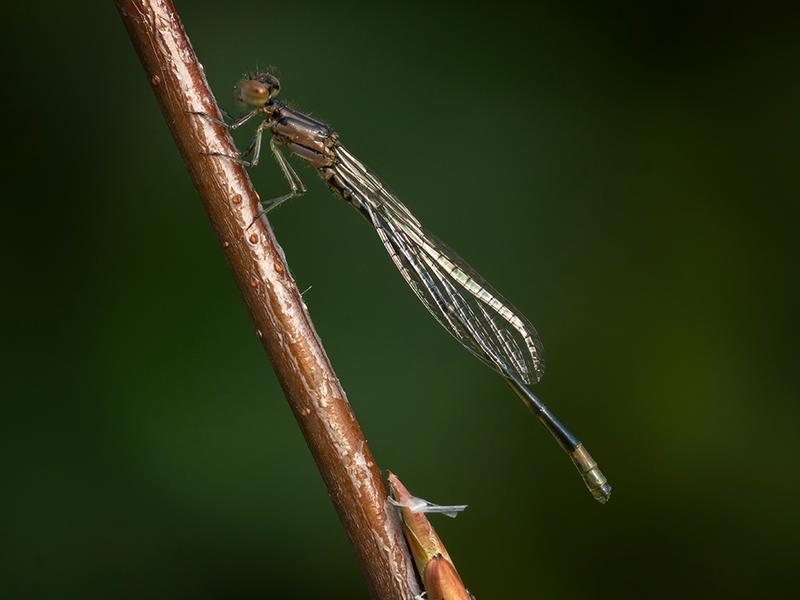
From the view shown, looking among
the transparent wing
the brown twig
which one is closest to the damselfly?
the transparent wing

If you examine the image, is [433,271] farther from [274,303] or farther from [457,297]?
[274,303]

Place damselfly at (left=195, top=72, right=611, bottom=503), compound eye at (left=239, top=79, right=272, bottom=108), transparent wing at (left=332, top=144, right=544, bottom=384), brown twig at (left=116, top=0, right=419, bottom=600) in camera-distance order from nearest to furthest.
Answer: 1. brown twig at (left=116, top=0, right=419, bottom=600)
2. compound eye at (left=239, top=79, right=272, bottom=108)
3. damselfly at (left=195, top=72, right=611, bottom=503)
4. transparent wing at (left=332, top=144, right=544, bottom=384)

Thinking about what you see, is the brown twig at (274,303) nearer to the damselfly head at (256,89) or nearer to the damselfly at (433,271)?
the damselfly head at (256,89)

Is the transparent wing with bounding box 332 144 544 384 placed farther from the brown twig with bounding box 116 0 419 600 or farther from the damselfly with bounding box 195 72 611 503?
the brown twig with bounding box 116 0 419 600

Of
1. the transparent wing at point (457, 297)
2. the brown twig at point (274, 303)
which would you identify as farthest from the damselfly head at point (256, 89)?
the brown twig at point (274, 303)

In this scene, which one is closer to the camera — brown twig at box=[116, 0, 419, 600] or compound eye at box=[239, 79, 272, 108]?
brown twig at box=[116, 0, 419, 600]

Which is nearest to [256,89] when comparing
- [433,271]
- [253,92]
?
[253,92]

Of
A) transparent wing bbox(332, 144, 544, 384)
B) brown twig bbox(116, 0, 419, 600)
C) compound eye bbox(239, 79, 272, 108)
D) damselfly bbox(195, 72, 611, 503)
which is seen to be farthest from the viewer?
transparent wing bbox(332, 144, 544, 384)

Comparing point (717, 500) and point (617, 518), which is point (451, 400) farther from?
point (717, 500)
